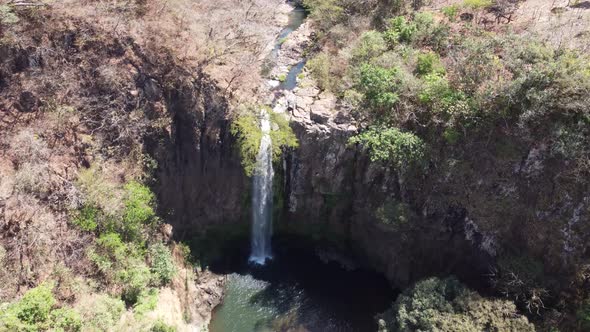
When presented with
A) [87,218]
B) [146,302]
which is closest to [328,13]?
[87,218]

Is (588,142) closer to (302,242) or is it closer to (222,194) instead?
(302,242)

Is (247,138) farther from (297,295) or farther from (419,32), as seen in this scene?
(419,32)

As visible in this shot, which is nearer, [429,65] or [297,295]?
[429,65]

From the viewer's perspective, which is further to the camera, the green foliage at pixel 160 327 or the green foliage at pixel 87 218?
the green foliage at pixel 87 218

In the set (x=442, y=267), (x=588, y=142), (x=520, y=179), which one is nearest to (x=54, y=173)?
(x=442, y=267)

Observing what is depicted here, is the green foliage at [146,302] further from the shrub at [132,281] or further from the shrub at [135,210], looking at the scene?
the shrub at [135,210]

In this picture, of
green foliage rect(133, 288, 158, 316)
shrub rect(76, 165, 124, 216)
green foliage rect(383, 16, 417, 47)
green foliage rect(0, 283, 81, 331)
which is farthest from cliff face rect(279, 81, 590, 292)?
green foliage rect(0, 283, 81, 331)

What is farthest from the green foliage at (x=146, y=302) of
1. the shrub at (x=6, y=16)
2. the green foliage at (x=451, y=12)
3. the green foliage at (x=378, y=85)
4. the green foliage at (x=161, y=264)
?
the green foliage at (x=451, y=12)
